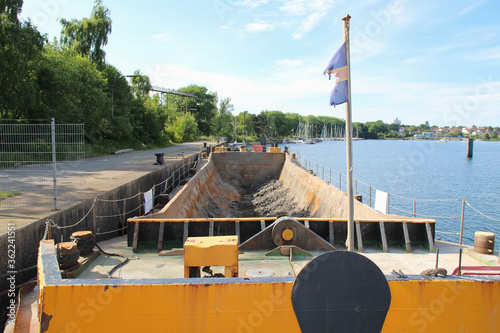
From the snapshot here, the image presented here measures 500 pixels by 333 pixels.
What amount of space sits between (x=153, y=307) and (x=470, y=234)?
795 inches

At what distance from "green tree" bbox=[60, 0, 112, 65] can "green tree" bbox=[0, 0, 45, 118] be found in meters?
15.5

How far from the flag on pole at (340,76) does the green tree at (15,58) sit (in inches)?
765

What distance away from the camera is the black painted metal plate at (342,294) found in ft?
11.8

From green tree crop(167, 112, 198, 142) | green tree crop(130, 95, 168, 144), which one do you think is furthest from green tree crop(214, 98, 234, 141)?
green tree crop(130, 95, 168, 144)

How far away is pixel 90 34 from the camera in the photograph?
35.1 meters

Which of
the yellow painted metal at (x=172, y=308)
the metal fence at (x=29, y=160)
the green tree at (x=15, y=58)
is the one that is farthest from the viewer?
the green tree at (x=15, y=58)

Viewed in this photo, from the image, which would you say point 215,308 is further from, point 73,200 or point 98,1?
point 98,1

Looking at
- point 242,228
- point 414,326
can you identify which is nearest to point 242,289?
point 414,326

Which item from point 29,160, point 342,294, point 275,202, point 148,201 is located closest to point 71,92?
point 275,202

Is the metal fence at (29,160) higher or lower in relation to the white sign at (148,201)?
higher

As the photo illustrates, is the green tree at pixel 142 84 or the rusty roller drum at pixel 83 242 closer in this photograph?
the rusty roller drum at pixel 83 242

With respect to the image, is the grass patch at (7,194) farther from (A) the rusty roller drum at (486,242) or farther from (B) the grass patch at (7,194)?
(A) the rusty roller drum at (486,242)

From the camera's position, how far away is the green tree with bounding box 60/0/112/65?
114 ft

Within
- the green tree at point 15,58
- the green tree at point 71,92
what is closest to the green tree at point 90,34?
the green tree at point 71,92
